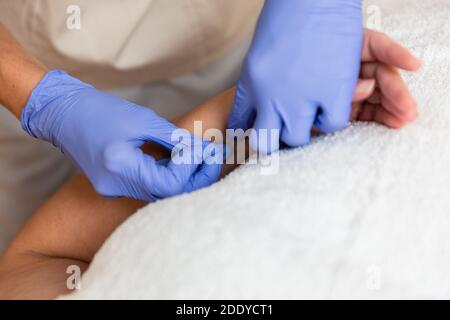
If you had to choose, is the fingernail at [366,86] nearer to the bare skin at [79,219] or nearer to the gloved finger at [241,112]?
the bare skin at [79,219]

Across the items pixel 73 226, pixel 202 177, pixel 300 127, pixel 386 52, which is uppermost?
pixel 386 52

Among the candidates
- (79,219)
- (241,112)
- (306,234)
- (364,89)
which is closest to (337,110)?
(364,89)

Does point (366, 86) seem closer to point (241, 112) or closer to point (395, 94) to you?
point (395, 94)

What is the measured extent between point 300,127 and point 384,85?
153mm

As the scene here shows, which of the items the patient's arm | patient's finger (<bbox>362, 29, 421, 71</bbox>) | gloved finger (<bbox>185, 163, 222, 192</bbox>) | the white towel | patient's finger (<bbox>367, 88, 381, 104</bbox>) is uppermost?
patient's finger (<bbox>362, 29, 421, 71</bbox>)

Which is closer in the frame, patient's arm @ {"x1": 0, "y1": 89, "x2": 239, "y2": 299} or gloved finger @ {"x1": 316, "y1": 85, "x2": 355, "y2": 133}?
gloved finger @ {"x1": 316, "y1": 85, "x2": 355, "y2": 133}

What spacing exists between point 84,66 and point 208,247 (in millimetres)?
738

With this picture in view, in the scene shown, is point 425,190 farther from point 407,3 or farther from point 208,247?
point 407,3

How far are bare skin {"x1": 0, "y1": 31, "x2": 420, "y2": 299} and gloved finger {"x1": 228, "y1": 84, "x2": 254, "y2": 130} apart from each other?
72 millimetres

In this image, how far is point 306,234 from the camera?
2.50 feet

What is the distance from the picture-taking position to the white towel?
720 mm

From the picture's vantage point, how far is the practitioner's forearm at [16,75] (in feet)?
3.71

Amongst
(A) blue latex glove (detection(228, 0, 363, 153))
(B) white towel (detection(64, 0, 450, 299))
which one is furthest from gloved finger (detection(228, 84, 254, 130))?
(B) white towel (detection(64, 0, 450, 299))

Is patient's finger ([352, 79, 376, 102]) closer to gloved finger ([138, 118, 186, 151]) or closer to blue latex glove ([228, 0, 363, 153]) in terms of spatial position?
blue latex glove ([228, 0, 363, 153])
